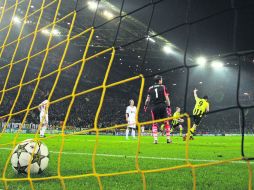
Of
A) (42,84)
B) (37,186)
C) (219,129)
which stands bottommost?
(37,186)

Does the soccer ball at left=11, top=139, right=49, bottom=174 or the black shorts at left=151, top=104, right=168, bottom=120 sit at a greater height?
the black shorts at left=151, top=104, right=168, bottom=120

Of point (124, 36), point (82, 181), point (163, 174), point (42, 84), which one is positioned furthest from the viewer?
point (42, 84)

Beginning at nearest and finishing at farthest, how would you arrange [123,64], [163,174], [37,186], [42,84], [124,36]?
[37,186] < [163,174] < [124,36] < [123,64] < [42,84]

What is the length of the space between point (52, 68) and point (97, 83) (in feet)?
16.7

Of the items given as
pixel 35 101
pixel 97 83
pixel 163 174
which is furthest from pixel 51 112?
pixel 163 174

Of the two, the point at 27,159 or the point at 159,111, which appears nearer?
the point at 27,159

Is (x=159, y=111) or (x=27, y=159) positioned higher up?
(x=159, y=111)

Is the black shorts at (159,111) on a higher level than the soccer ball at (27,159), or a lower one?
higher

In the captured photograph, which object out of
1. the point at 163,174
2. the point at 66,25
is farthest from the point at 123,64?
the point at 163,174

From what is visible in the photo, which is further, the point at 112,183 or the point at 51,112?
the point at 51,112

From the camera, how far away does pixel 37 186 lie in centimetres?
273

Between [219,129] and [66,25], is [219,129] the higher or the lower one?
the lower one

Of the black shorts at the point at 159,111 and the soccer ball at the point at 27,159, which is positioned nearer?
the soccer ball at the point at 27,159

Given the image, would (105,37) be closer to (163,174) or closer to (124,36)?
(124,36)
